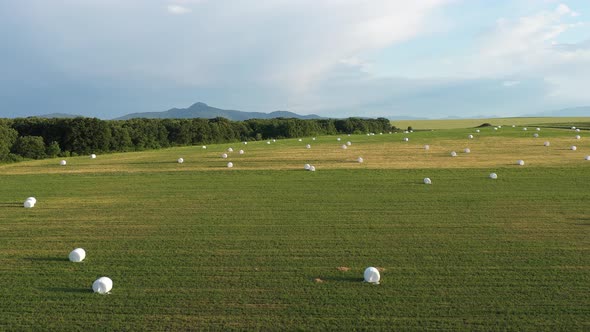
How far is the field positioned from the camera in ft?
22.6

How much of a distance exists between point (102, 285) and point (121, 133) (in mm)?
41957

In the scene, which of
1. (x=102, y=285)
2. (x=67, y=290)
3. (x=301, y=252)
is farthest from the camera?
(x=301, y=252)

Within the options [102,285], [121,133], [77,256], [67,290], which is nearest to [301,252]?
[102,285]

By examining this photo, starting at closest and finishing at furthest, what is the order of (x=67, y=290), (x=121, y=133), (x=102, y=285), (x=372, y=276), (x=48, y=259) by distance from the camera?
(x=102, y=285), (x=67, y=290), (x=372, y=276), (x=48, y=259), (x=121, y=133)

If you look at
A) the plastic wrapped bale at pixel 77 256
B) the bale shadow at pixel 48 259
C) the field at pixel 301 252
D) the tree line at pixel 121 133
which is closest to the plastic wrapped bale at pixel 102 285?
the field at pixel 301 252

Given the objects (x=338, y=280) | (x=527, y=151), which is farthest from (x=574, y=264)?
(x=527, y=151)

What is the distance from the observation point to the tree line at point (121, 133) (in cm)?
3991

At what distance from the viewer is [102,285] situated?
7504 millimetres

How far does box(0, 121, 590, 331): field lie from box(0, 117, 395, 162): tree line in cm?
2507

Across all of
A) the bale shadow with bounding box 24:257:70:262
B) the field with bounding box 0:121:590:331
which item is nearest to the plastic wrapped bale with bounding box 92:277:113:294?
the field with bounding box 0:121:590:331

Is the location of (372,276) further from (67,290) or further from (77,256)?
(77,256)

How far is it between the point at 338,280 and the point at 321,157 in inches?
661

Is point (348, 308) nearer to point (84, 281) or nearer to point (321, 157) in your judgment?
point (84, 281)

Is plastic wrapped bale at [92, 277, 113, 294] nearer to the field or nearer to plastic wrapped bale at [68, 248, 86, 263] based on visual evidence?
the field
